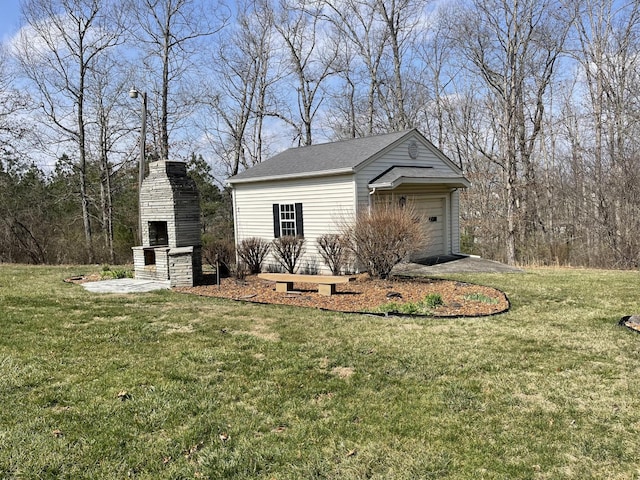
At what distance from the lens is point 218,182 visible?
83.6 feet

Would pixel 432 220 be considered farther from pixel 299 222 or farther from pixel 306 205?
pixel 299 222

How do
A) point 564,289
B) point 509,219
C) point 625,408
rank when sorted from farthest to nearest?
point 509,219, point 564,289, point 625,408

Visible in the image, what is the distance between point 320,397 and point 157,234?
29.5 ft

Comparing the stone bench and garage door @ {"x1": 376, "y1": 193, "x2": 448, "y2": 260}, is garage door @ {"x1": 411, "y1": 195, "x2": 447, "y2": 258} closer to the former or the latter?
garage door @ {"x1": 376, "y1": 193, "x2": 448, "y2": 260}

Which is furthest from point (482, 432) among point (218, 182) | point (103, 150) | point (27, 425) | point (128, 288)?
point (218, 182)

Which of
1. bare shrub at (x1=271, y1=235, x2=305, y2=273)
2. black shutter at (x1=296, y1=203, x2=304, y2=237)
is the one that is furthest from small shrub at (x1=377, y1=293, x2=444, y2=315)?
black shutter at (x1=296, y1=203, x2=304, y2=237)

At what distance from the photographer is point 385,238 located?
9273mm

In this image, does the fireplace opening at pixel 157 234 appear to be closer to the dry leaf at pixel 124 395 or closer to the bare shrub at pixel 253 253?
the bare shrub at pixel 253 253

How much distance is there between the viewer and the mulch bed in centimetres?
731

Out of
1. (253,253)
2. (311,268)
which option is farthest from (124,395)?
(311,268)

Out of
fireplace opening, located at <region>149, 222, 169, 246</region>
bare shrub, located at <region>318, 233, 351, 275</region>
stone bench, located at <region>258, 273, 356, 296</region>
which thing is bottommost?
stone bench, located at <region>258, 273, 356, 296</region>

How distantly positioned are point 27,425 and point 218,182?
22.8m

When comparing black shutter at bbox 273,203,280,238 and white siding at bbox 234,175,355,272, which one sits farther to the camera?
black shutter at bbox 273,203,280,238

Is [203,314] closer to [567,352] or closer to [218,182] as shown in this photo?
[567,352]
